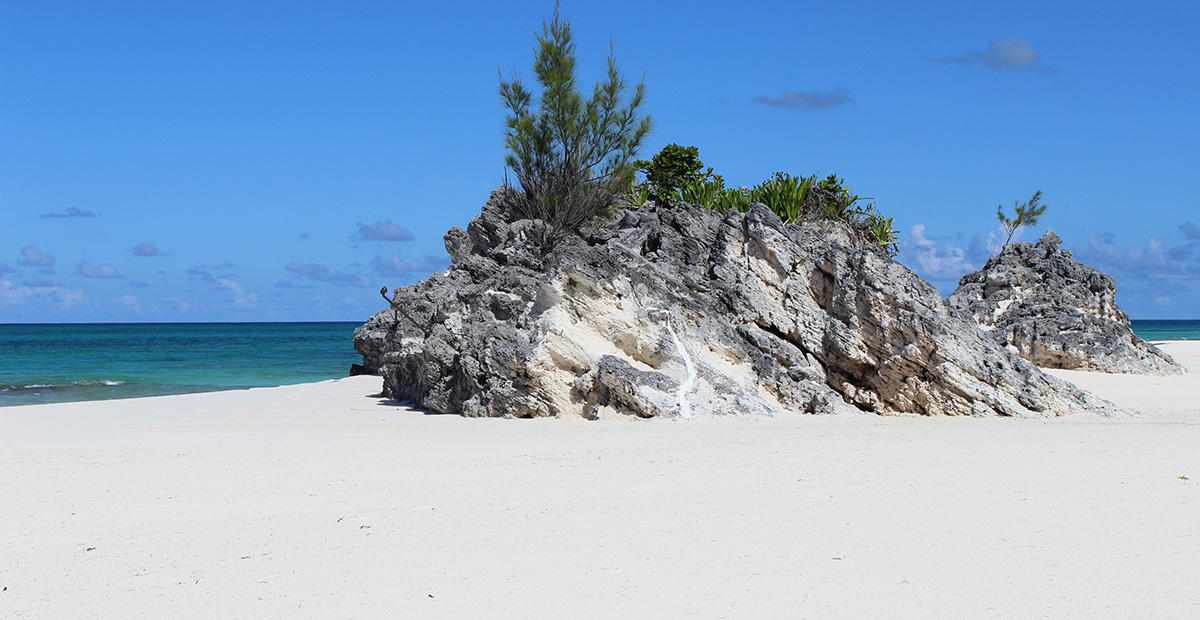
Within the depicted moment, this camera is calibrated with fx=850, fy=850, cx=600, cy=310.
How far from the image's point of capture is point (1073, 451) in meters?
7.83

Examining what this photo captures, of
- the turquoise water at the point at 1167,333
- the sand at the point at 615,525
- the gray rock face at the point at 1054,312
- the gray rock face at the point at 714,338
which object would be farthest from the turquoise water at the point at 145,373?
the turquoise water at the point at 1167,333

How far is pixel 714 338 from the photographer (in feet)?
39.9

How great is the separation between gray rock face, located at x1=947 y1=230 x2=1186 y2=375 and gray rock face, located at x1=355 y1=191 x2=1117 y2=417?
9.30m

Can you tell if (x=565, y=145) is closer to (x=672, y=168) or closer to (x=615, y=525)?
(x=672, y=168)

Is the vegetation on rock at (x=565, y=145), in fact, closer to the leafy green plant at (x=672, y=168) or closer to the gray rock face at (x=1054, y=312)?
the leafy green plant at (x=672, y=168)

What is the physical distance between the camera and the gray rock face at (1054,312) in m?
20.8

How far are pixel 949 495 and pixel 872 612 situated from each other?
8.14 ft

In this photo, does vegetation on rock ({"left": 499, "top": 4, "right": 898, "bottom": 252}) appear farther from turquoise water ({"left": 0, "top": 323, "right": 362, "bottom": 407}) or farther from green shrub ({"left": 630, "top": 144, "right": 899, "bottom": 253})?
turquoise water ({"left": 0, "top": 323, "right": 362, "bottom": 407})

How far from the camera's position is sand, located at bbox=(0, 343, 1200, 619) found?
4086 mm

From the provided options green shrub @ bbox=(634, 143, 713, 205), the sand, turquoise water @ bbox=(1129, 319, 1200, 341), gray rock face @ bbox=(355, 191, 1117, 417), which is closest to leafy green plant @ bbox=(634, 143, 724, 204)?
green shrub @ bbox=(634, 143, 713, 205)

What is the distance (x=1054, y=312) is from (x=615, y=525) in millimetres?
20456

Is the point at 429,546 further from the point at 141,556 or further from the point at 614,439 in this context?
the point at 614,439

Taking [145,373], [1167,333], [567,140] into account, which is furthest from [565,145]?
[1167,333]

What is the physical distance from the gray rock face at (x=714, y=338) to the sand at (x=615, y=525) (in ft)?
5.73
